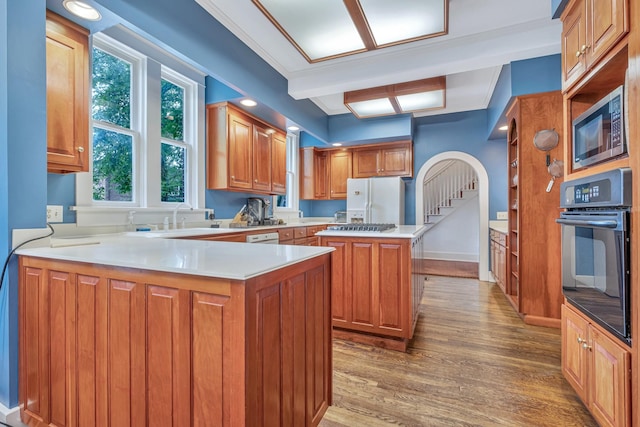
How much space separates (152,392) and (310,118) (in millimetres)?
4074

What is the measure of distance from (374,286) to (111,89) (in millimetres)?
2967

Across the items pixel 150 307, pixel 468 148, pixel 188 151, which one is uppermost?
pixel 468 148

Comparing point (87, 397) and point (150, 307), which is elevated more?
point (150, 307)

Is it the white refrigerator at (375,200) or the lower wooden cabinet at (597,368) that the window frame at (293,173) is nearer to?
the white refrigerator at (375,200)

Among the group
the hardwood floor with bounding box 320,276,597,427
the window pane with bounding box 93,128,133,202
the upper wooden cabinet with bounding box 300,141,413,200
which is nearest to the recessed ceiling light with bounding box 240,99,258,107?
the window pane with bounding box 93,128,133,202

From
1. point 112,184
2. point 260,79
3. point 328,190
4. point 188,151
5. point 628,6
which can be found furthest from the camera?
point 328,190

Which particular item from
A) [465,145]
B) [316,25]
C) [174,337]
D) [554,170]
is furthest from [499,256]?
[174,337]

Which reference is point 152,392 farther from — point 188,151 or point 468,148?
point 468,148

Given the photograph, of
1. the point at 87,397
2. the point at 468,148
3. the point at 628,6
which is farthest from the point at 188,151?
the point at 468,148

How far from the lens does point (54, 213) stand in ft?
6.91

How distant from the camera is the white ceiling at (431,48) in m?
2.45

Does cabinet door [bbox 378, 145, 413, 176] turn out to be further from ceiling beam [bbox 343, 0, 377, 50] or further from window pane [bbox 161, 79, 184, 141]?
window pane [bbox 161, 79, 184, 141]

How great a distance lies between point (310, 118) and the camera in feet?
14.8

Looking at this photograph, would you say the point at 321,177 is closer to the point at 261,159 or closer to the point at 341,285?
the point at 261,159
